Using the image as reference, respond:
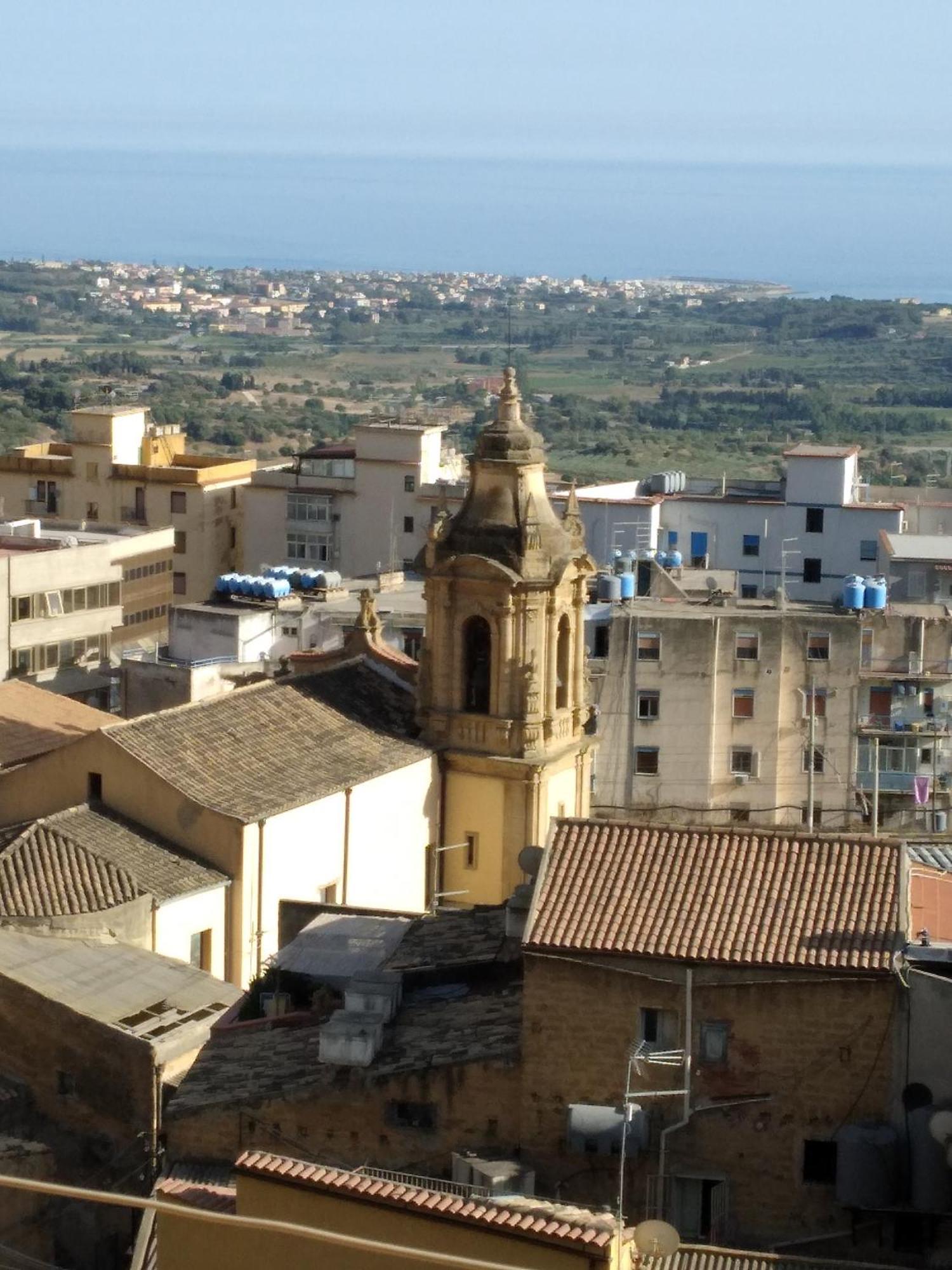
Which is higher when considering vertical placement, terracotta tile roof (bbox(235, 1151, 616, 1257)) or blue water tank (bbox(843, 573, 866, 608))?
blue water tank (bbox(843, 573, 866, 608))

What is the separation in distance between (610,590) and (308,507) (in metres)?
22.5

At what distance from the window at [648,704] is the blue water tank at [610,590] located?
2.30 metres

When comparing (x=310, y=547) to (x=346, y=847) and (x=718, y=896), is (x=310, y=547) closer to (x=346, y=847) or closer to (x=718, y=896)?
(x=346, y=847)

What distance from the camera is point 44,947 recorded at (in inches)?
1282

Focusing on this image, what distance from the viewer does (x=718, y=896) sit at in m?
25.2

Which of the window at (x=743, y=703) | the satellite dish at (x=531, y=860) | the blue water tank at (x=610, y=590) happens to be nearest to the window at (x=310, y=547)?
the blue water tank at (x=610, y=590)

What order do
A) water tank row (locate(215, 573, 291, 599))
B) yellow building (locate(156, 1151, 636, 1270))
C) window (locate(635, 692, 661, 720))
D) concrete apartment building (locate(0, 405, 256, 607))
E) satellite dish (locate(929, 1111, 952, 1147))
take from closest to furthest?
1. yellow building (locate(156, 1151, 636, 1270))
2. satellite dish (locate(929, 1111, 952, 1147))
3. window (locate(635, 692, 661, 720))
4. water tank row (locate(215, 573, 291, 599))
5. concrete apartment building (locate(0, 405, 256, 607))

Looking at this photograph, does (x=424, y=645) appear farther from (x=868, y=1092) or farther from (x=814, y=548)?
(x=814, y=548)

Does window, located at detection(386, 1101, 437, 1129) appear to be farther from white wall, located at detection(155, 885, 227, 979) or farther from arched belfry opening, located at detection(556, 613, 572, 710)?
arched belfry opening, located at detection(556, 613, 572, 710)

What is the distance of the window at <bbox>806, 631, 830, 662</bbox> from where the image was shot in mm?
56562

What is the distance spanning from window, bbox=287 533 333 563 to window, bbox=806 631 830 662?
24.1 meters

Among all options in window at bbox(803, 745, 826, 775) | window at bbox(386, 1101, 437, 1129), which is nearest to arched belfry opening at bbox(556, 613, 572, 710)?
window at bbox(803, 745, 826, 775)

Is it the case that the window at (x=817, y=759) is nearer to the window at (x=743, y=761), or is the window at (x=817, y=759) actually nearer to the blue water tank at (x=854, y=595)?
the window at (x=743, y=761)

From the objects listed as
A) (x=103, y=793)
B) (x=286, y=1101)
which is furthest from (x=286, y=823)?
(x=286, y=1101)
